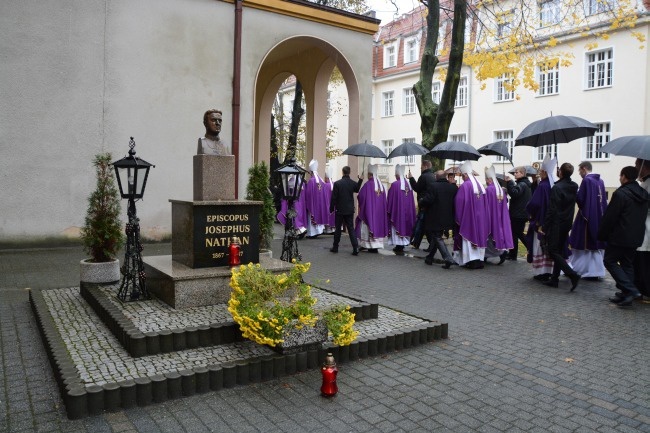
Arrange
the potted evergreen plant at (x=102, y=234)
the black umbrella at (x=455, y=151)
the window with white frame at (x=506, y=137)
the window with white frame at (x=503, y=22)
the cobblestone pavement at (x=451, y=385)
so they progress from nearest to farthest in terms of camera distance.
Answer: the cobblestone pavement at (x=451, y=385)
the potted evergreen plant at (x=102, y=234)
the black umbrella at (x=455, y=151)
the window with white frame at (x=503, y=22)
the window with white frame at (x=506, y=137)

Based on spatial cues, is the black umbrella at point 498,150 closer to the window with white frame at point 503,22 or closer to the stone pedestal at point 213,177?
the window with white frame at point 503,22

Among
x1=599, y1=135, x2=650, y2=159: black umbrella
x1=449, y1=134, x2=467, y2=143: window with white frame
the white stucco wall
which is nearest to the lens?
x1=599, y1=135, x2=650, y2=159: black umbrella

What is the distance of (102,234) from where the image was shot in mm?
7918

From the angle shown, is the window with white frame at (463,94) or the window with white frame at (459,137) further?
the window with white frame at (459,137)

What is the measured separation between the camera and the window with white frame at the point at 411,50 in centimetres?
3674

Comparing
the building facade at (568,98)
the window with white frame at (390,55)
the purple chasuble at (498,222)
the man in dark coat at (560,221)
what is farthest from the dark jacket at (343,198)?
the window with white frame at (390,55)

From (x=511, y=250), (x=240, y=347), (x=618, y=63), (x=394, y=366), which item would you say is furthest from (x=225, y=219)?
(x=618, y=63)

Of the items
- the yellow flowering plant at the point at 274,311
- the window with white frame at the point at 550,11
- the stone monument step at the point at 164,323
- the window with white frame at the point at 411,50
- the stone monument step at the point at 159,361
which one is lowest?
the stone monument step at the point at 159,361

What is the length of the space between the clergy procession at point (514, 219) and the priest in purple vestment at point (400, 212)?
0.08 feet

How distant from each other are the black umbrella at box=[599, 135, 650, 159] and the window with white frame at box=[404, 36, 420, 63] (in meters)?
29.6

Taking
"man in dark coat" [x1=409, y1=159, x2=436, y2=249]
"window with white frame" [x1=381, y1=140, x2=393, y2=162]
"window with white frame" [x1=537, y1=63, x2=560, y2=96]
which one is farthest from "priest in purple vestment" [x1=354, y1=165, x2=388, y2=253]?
"window with white frame" [x1=381, y1=140, x2=393, y2=162]

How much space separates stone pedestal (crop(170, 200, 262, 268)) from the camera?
6.93m

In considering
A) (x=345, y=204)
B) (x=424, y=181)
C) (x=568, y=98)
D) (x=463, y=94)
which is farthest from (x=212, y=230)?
(x=463, y=94)

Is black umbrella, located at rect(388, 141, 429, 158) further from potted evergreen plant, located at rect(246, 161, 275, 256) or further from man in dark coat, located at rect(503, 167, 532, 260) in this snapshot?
potted evergreen plant, located at rect(246, 161, 275, 256)
